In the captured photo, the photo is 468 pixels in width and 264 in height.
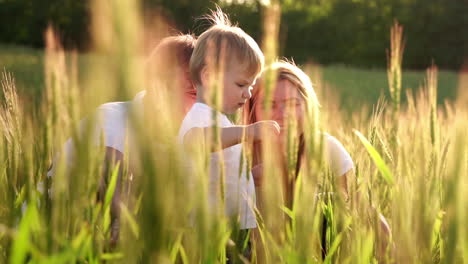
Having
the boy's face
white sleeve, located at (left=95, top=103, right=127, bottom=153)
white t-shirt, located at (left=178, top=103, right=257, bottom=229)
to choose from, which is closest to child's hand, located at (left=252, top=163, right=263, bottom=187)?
white t-shirt, located at (left=178, top=103, right=257, bottom=229)

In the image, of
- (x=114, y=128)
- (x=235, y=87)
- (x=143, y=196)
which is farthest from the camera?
(x=114, y=128)

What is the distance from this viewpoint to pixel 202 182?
2.09 ft

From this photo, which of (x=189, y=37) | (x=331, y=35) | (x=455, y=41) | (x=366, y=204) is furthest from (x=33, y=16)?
(x=366, y=204)

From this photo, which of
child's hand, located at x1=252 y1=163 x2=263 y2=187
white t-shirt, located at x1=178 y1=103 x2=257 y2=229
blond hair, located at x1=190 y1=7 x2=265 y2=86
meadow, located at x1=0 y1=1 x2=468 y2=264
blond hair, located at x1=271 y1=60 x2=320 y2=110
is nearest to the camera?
meadow, located at x1=0 y1=1 x2=468 y2=264

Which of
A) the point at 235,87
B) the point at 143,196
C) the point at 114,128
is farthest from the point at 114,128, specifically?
the point at 143,196

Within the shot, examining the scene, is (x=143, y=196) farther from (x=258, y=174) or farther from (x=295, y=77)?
(x=295, y=77)

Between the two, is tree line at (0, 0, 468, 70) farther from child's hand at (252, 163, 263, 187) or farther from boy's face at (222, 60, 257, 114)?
boy's face at (222, 60, 257, 114)

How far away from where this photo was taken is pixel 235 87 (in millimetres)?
1688

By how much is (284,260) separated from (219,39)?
0.94 m

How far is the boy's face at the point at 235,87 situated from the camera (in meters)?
→ 1.68

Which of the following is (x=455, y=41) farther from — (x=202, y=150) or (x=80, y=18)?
(x=202, y=150)

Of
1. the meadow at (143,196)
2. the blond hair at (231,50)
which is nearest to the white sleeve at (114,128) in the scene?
the blond hair at (231,50)

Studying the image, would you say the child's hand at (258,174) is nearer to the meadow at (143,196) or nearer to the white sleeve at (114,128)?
the white sleeve at (114,128)

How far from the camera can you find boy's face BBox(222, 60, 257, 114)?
5.52ft
